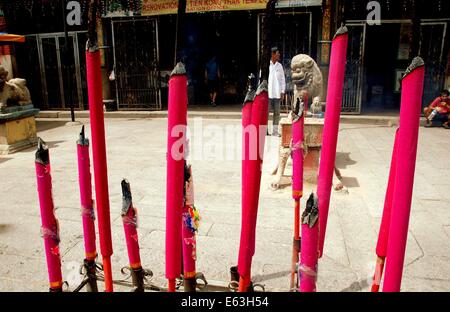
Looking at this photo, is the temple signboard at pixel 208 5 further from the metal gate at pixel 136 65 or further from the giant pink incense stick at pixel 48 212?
the giant pink incense stick at pixel 48 212

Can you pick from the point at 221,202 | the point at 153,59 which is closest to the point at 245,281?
the point at 221,202

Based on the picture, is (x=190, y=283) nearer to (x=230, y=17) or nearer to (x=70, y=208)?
(x=70, y=208)

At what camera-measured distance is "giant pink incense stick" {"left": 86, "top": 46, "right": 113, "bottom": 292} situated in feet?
2.79

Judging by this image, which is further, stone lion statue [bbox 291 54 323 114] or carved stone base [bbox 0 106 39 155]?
carved stone base [bbox 0 106 39 155]

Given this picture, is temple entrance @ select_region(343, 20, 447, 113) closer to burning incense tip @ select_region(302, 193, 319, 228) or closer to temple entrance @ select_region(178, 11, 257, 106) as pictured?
temple entrance @ select_region(178, 11, 257, 106)

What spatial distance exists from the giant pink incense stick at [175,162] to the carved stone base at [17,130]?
22.3ft

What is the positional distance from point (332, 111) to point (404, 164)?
0.77 feet

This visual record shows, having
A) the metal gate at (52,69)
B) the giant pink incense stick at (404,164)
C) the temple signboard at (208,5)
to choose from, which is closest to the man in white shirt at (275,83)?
the temple signboard at (208,5)

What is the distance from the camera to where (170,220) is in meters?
0.84

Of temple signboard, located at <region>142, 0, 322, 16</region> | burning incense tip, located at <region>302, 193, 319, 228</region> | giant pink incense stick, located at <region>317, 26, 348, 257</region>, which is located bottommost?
burning incense tip, located at <region>302, 193, 319, 228</region>

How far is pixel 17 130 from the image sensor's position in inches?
270

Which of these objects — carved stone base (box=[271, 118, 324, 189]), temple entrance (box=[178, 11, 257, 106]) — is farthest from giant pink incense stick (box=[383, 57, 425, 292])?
temple entrance (box=[178, 11, 257, 106])

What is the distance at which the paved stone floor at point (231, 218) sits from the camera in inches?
102
